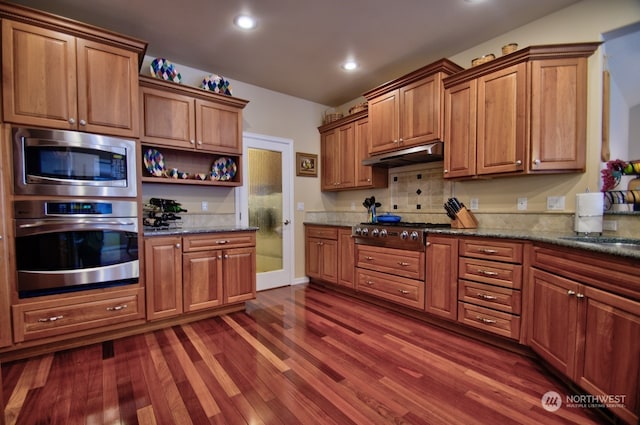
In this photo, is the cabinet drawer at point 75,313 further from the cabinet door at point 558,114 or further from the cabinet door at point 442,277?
the cabinet door at point 558,114

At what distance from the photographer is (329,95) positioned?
14.1ft

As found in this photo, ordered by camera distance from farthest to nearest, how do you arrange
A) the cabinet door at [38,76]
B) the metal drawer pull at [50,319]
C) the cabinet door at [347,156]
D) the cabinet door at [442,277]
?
the cabinet door at [347,156] → the cabinet door at [442,277] → the metal drawer pull at [50,319] → the cabinet door at [38,76]

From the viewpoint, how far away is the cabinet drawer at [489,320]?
87.0 inches

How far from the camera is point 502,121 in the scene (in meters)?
2.54

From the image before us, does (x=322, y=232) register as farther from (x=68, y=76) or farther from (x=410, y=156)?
(x=68, y=76)

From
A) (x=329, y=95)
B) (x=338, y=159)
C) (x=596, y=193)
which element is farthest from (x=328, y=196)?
(x=596, y=193)

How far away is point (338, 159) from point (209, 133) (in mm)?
1844

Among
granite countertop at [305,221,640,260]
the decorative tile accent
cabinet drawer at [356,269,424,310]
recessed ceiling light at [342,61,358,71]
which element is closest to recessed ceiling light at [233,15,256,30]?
recessed ceiling light at [342,61,358,71]

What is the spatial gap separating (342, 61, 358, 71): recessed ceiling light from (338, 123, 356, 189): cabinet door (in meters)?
0.75

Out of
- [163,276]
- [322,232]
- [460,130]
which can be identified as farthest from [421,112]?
[163,276]

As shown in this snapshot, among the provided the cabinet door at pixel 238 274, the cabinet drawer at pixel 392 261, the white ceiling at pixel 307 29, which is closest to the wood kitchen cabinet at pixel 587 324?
the cabinet drawer at pixel 392 261

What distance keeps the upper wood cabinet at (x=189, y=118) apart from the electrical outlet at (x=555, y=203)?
3101 millimetres

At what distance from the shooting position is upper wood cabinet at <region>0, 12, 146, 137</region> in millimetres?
2053

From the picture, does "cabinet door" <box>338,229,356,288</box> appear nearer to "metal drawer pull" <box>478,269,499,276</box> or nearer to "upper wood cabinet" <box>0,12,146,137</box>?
"metal drawer pull" <box>478,269,499,276</box>
